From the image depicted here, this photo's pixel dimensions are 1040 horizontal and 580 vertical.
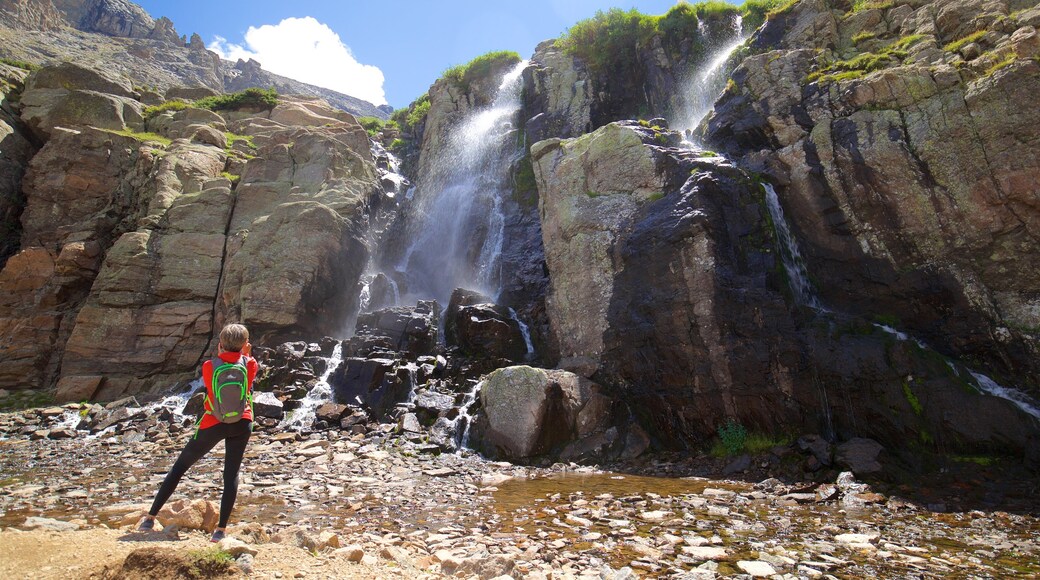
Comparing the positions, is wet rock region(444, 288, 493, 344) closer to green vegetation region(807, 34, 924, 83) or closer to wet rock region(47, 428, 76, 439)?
wet rock region(47, 428, 76, 439)

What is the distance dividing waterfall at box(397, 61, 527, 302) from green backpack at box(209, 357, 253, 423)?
1888cm

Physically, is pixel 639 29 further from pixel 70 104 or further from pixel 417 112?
pixel 70 104

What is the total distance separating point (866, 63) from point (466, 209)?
1907cm

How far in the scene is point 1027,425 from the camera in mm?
10672

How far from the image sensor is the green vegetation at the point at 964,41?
49.7ft

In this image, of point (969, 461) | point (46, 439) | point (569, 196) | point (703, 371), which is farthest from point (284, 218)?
point (969, 461)

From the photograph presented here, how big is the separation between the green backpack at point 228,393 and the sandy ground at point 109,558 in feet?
3.76

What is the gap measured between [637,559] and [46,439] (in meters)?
18.2

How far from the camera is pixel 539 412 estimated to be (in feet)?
44.0

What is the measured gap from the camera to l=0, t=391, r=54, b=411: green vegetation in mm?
19436

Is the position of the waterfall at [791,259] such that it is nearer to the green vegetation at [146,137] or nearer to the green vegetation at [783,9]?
the green vegetation at [783,9]

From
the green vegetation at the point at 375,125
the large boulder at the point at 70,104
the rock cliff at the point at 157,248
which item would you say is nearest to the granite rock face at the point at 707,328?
the rock cliff at the point at 157,248

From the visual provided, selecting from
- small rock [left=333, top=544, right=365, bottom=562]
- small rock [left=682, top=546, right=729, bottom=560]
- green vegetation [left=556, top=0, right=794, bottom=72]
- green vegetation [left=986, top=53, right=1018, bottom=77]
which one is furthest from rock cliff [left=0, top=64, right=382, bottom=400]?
green vegetation [left=986, top=53, right=1018, bottom=77]

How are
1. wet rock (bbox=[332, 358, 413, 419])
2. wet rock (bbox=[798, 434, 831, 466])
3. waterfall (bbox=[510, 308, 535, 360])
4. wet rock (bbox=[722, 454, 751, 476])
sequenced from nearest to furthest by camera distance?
wet rock (bbox=[798, 434, 831, 466])
wet rock (bbox=[722, 454, 751, 476])
wet rock (bbox=[332, 358, 413, 419])
waterfall (bbox=[510, 308, 535, 360])
